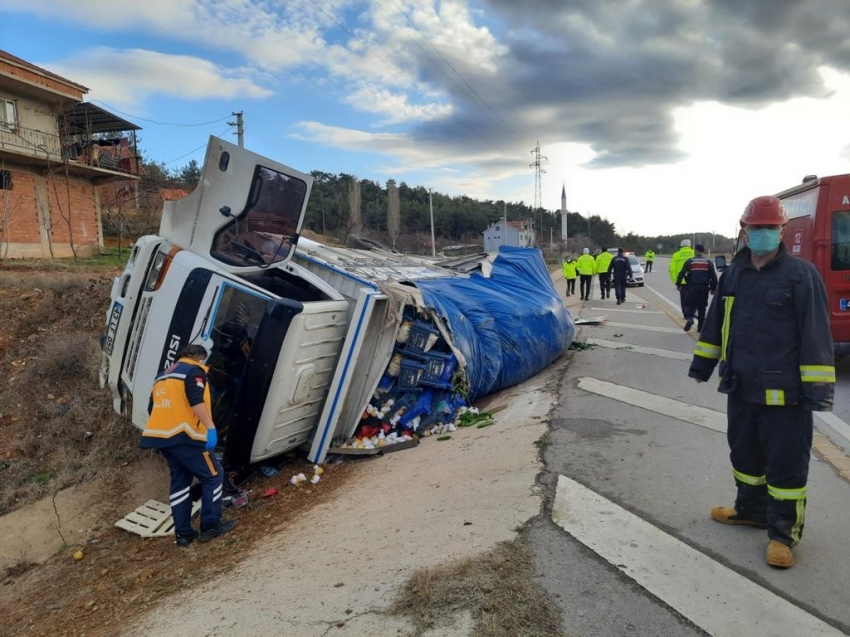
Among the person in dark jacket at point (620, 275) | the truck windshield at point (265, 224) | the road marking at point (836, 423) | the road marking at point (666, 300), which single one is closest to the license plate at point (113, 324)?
the truck windshield at point (265, 224)

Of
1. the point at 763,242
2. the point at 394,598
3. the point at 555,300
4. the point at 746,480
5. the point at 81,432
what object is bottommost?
the point at 81,432

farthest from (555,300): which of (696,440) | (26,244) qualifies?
(26,244)

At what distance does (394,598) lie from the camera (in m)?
2.67

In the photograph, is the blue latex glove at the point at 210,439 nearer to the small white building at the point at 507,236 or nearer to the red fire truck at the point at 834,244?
the red fire truck at the point at 834,244

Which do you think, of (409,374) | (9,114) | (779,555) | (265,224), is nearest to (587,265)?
(409,374)

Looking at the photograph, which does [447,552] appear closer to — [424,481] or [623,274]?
[424,481]

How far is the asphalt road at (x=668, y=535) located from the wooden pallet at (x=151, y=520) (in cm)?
320

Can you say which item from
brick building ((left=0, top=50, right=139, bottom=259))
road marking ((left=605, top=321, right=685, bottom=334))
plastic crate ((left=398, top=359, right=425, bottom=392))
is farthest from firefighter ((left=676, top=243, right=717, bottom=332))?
brick building ((left=0, top=50, right=139, bottom=259))

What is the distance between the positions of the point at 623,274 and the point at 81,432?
13.0 metres

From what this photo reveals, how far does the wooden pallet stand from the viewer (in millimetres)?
4781

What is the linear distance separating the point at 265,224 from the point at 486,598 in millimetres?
4073

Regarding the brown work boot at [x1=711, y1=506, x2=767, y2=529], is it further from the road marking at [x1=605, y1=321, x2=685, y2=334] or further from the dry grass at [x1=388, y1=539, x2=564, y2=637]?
the road marking at [x1=605, y1=321, x2=685, y2=334]

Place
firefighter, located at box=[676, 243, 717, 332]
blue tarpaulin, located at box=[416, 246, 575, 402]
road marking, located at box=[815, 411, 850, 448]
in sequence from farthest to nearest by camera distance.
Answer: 1. firefighter, located at box=[676, 243, 717, 332]
2. blue tarpaulin, located at box=[416, 246, 575, 402]
3. road marking, located at box=[815, 411, 850, 448]

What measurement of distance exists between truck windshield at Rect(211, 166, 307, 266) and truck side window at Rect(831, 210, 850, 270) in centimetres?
618
